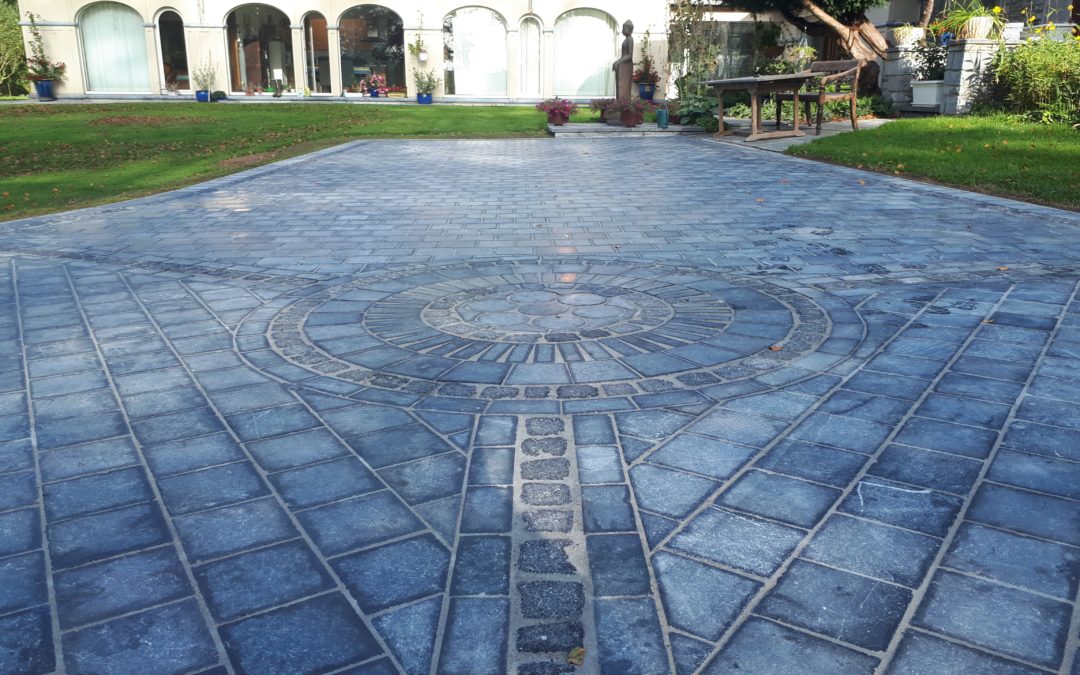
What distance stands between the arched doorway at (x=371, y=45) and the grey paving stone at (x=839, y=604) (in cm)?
2900

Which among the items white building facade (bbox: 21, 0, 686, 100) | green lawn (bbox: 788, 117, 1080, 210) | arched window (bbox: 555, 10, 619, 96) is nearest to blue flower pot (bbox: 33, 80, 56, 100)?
white building facade (bbox: 21, 0, 686, 100)

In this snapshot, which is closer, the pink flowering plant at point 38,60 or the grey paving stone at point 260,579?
the grey paving stone at point 260,579

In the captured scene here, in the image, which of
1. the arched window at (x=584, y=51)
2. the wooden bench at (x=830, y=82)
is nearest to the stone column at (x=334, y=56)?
the arched window at (x=584, y=51)

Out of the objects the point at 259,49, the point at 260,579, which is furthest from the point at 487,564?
the point at 259,49

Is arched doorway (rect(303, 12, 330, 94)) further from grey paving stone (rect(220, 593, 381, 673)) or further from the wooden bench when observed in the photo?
grey paving stone (rect(220, 593, 381, 673))

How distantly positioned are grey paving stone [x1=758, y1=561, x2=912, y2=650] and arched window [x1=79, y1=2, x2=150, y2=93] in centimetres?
3134

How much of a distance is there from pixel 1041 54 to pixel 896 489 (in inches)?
535

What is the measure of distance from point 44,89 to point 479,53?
1431 cm

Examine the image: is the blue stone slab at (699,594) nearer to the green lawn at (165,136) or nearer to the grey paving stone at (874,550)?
the grey paving stone at (874,550)

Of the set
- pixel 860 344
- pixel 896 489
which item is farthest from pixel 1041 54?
pixel 896 489

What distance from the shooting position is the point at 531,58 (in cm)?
2884

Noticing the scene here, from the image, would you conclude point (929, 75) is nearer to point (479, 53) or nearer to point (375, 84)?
point (479, 53)

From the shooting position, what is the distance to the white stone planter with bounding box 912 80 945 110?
15387 millimetres

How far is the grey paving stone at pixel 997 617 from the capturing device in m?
1.84
